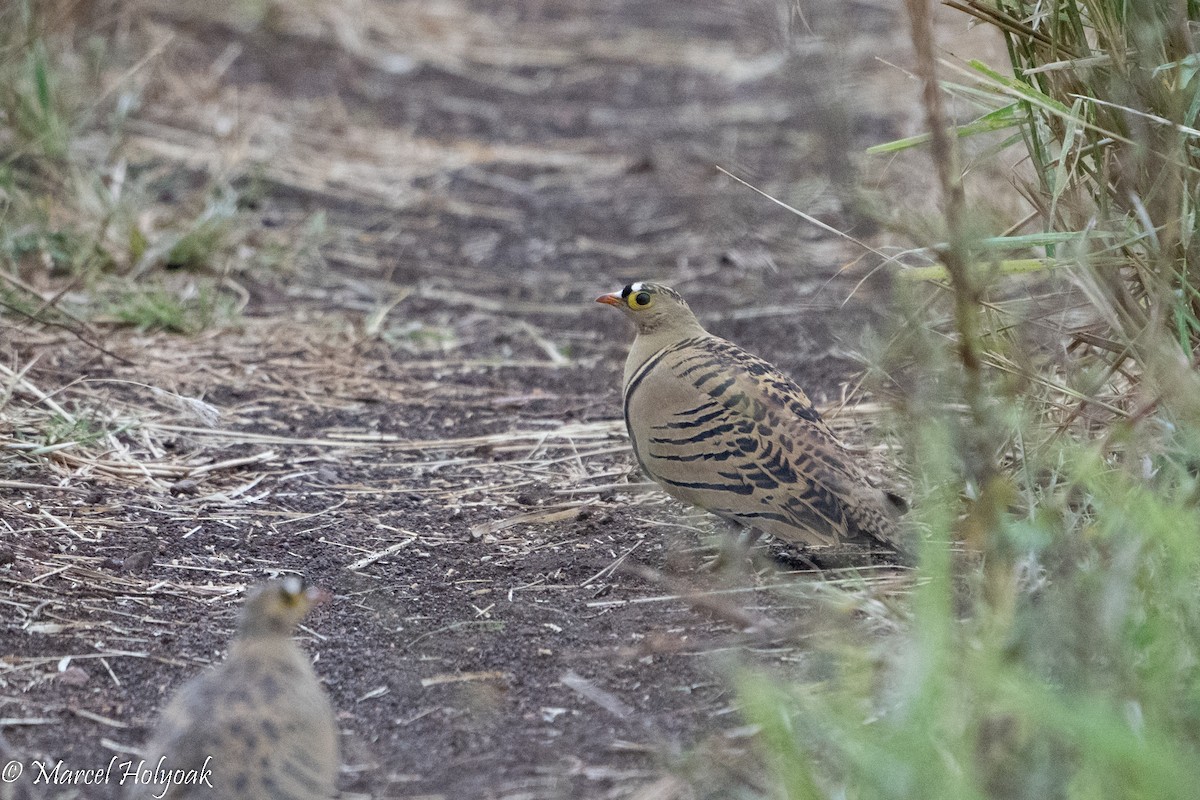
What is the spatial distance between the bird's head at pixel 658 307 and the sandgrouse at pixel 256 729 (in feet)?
5.74

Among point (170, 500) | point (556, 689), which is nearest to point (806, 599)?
point (556, 689)

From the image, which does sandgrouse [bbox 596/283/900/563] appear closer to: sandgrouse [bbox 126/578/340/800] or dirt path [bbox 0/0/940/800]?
dirt path [bbox 0/0/940/800]

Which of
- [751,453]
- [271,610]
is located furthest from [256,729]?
[751,453]

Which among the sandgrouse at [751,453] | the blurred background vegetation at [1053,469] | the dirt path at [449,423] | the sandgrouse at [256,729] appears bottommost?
the dirt path at [449,423]

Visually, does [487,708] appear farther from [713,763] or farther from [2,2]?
[2,2]

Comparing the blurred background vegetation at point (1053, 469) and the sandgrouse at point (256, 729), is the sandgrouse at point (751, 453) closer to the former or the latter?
the blurred background vegetation at point (1053, 469)

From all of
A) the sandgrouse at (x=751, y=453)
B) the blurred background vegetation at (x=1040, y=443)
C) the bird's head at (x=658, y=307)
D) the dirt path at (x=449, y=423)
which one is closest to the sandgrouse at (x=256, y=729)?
the dirt path at (x=449, y=423)

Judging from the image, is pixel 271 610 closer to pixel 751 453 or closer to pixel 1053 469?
pixel 751 453

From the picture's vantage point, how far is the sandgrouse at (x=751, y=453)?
317 centimetres

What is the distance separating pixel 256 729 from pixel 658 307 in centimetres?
202

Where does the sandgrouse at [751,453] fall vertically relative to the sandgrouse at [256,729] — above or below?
below

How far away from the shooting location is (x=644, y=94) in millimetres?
9008

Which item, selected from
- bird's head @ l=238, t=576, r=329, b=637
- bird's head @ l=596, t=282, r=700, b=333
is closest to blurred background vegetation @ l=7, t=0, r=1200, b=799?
bird's head @ l=596, t=282, r=700, b=333

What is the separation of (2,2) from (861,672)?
185 inches
